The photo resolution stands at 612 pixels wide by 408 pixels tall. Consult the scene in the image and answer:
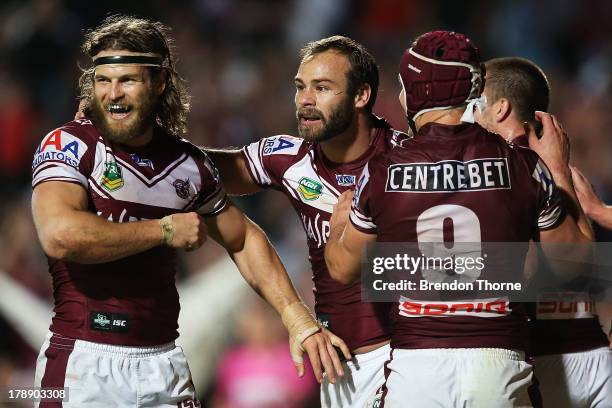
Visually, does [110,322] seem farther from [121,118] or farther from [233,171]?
[233,171]

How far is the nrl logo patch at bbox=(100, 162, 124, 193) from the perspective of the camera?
4.80m

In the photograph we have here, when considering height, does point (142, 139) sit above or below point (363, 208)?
above

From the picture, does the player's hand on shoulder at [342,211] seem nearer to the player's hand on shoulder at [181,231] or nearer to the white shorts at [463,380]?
the player's hand on shoulder at [181,231]

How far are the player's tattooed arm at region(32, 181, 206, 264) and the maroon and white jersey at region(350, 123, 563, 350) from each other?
2.92ft

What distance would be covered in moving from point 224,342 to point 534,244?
14.0ft

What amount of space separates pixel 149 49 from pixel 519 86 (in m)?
1.97

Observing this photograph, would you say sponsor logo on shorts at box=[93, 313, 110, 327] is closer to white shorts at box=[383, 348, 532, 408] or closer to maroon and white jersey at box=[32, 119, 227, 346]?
maroon and white jersey at box=[32, 119, 227, 346]

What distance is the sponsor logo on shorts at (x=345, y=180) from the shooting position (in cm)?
559

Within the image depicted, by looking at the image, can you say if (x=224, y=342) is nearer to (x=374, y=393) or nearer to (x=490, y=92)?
(x=374, y=393)

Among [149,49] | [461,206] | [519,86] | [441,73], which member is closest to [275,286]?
[461,206]

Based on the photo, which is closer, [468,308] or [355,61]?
[468,308]

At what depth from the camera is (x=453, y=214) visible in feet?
14.6

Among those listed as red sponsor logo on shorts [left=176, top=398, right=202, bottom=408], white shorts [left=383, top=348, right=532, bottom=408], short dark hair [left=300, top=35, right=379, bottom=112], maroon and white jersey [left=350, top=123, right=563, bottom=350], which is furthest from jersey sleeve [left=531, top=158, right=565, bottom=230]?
red sponsor logo on shorts [left=176, top=398, right=202, bottom=408]

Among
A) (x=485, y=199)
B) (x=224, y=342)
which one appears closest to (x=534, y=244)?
(x=485, y=199)
